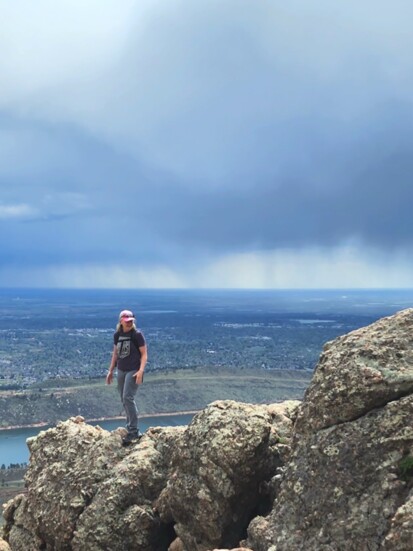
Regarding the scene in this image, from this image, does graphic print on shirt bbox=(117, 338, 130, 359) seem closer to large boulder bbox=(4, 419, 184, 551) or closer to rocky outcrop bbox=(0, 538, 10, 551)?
large boulder bbox=(4, 419, 184, 551)

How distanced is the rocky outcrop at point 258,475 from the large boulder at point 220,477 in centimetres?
3

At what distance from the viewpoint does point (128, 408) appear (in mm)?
21906

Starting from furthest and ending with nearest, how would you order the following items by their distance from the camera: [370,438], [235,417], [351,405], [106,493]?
[106,493] < [235,417] < [351,405] < [370,438]

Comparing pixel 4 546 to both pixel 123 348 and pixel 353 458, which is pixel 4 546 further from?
pixel 353 458

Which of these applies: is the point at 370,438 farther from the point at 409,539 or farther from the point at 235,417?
the point at 235,417

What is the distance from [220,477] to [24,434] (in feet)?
555

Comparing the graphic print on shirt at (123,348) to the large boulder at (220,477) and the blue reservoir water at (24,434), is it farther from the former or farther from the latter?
the blue reservoir water at (24,434)

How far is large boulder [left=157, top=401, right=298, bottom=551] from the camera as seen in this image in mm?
16719

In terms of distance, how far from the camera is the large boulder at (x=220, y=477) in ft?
54.9

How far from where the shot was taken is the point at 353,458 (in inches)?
491

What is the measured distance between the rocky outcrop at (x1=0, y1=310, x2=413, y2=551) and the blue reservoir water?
121610mm

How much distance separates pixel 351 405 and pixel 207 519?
6218mm

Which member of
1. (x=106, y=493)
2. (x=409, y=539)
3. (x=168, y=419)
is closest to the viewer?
(x=409, y=539)

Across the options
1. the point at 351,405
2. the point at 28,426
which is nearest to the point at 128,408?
the point at 351,405
